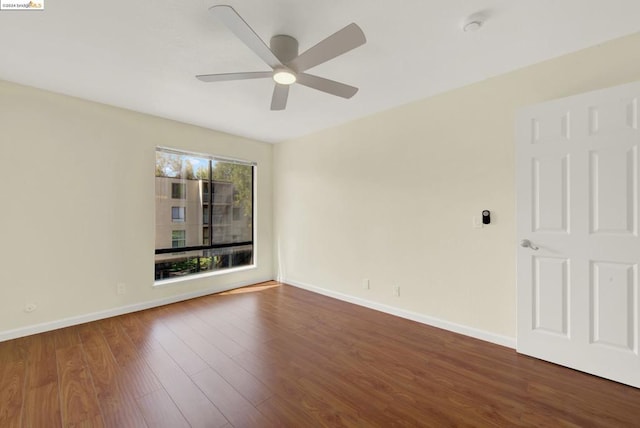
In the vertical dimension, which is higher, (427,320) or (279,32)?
(279,32)

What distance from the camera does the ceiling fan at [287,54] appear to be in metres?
1.51

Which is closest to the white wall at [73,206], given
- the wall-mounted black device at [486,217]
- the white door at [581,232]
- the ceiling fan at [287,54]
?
the ceiling fan at [287,54]

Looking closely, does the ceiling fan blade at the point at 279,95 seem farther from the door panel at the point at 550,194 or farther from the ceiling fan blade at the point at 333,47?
the door panel at the point at 550,194

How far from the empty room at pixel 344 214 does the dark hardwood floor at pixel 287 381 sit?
0.02m

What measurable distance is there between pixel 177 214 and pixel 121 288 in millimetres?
1159

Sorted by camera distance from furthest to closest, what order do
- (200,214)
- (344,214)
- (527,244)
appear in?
(200,214) → (344,214) → (527,244)

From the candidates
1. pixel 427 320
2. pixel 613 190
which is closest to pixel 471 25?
pixel 613 190

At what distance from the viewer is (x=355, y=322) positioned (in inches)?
120

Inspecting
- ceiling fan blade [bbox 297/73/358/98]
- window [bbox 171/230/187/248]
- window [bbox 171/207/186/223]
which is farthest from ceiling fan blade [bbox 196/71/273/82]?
window [bbox 171/230/187/248]

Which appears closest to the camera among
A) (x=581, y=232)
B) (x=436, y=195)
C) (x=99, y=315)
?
(x=581, y=232)

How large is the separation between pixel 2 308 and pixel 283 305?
280cm

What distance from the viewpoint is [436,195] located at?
115 inches

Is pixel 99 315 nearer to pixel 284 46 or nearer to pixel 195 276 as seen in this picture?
pixel 195 276

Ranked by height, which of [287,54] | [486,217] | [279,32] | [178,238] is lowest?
[178,238]
